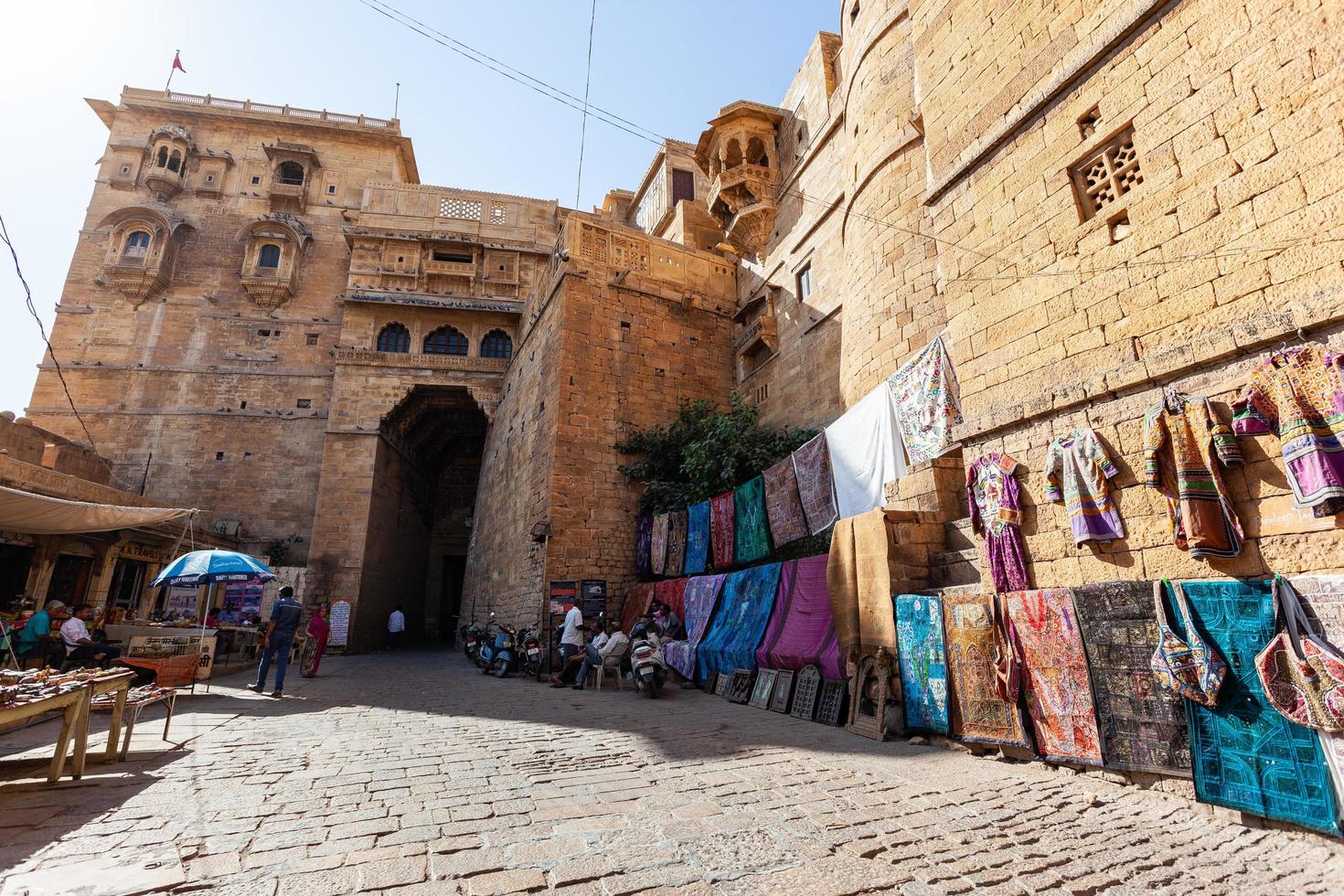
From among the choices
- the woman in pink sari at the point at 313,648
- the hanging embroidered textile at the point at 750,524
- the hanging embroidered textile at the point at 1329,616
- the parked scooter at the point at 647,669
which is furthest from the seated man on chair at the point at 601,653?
the hanging embroidered textile at the point at 1329,616

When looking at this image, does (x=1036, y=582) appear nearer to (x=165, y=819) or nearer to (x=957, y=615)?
(x=957, y=615)

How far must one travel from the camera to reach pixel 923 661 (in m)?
4.84

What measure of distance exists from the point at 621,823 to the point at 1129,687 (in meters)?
3.05

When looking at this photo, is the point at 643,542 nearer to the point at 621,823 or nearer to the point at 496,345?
the point at 621,823

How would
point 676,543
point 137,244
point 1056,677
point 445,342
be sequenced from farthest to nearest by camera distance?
point 137,244, point 445,342, point 676,543, point 1056,677

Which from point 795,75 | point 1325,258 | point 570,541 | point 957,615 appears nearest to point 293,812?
point 957,615

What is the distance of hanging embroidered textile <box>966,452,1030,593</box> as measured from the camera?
4539 mm

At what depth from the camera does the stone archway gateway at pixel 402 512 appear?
1747cm

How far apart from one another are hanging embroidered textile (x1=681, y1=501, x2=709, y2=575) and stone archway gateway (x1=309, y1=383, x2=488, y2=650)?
11568mm

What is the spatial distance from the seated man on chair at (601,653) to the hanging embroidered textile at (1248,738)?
20.7 ft

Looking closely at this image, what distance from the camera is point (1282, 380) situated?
10.4 feet

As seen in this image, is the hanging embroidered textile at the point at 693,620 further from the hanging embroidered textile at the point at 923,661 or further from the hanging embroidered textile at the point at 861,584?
the hanging embroidered textile at the point at 923,661

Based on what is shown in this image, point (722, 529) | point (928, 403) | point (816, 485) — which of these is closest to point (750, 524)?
point (722, 529)

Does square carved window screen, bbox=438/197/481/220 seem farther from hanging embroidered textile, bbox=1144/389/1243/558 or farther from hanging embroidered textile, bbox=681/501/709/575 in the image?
hanging embroidered textile, bbox=1144/389/1243/558
